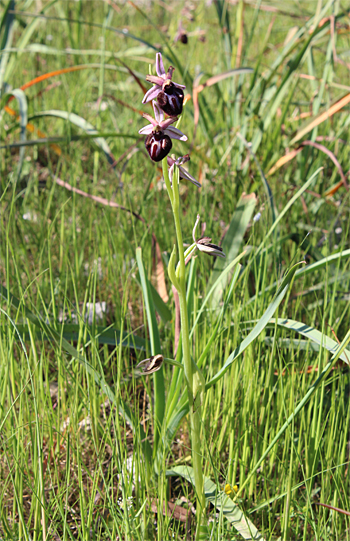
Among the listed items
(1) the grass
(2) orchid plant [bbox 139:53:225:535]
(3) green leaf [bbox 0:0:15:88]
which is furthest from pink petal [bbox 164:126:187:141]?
(3) green leaf [bbox 0:0:15:88]

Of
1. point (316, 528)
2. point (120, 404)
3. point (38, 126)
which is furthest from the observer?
point (38, 126)

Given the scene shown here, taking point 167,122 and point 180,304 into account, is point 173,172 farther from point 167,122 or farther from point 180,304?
point 180,304

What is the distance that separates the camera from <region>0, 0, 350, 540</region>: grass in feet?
3.01

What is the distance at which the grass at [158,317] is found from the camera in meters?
0.92

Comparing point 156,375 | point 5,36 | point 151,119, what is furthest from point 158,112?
point 5,36

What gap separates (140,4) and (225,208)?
13.3 feet

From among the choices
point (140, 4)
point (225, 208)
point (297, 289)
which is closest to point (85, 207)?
point (225, 208)

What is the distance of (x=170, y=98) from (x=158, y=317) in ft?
2.78

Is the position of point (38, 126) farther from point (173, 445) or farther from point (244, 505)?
point (244, 505)

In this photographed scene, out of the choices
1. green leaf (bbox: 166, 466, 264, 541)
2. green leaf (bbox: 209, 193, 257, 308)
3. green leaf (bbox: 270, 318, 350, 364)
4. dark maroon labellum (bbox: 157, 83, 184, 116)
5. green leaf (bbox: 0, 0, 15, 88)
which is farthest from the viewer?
green leaf (bbox: 0, 0, 15, 88)

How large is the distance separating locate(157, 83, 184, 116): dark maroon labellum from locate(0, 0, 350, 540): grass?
1.16 feet

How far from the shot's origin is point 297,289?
1.52m

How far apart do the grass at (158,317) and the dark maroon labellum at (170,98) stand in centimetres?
35

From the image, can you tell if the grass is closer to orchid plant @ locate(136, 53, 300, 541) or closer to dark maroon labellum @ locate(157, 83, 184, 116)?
orchid plant @ locate(136, 53, 300, 541)
